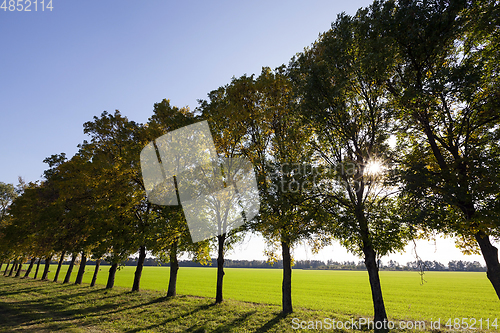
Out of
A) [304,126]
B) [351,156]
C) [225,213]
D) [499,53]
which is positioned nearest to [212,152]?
[225,213]

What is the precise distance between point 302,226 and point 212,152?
8444 millimetres

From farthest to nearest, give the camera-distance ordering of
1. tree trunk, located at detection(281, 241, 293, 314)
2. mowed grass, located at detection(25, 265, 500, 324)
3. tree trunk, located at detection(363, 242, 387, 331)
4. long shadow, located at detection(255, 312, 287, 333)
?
mowed grass, located at detection(25, 265, 500, 324) < tree trunk, located at detection(281, 241, 293, 314) < long shadow, located at detection(255, 312, 287, 333) < tree trunk, located at detection(363, 242, 387, 331)

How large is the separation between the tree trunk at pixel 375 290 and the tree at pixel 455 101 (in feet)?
11.0

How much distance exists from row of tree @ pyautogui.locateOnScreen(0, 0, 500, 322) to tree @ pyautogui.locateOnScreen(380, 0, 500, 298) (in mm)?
56

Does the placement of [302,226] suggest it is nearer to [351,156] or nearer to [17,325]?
[351,156]

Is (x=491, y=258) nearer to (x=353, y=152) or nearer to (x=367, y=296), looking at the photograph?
(x=353, y=152)

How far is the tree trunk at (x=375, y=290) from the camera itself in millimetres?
11062

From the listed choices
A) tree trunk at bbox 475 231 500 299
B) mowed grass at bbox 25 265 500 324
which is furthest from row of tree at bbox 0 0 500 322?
mowed grass at bbox 25 265 500 324

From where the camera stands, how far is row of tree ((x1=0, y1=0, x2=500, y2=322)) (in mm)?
8703

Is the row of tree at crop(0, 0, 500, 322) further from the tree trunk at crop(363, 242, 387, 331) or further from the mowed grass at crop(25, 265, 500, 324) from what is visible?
the mowed grass at crop(25, 265, 500, 324)

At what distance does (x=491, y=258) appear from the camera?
8922 mm

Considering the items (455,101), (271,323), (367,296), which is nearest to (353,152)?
(455,101)

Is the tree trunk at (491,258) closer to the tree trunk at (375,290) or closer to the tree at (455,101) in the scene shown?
the tree at (455,101)

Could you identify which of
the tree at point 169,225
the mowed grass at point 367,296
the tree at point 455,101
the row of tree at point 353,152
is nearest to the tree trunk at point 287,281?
the row of tree at point 353,152
